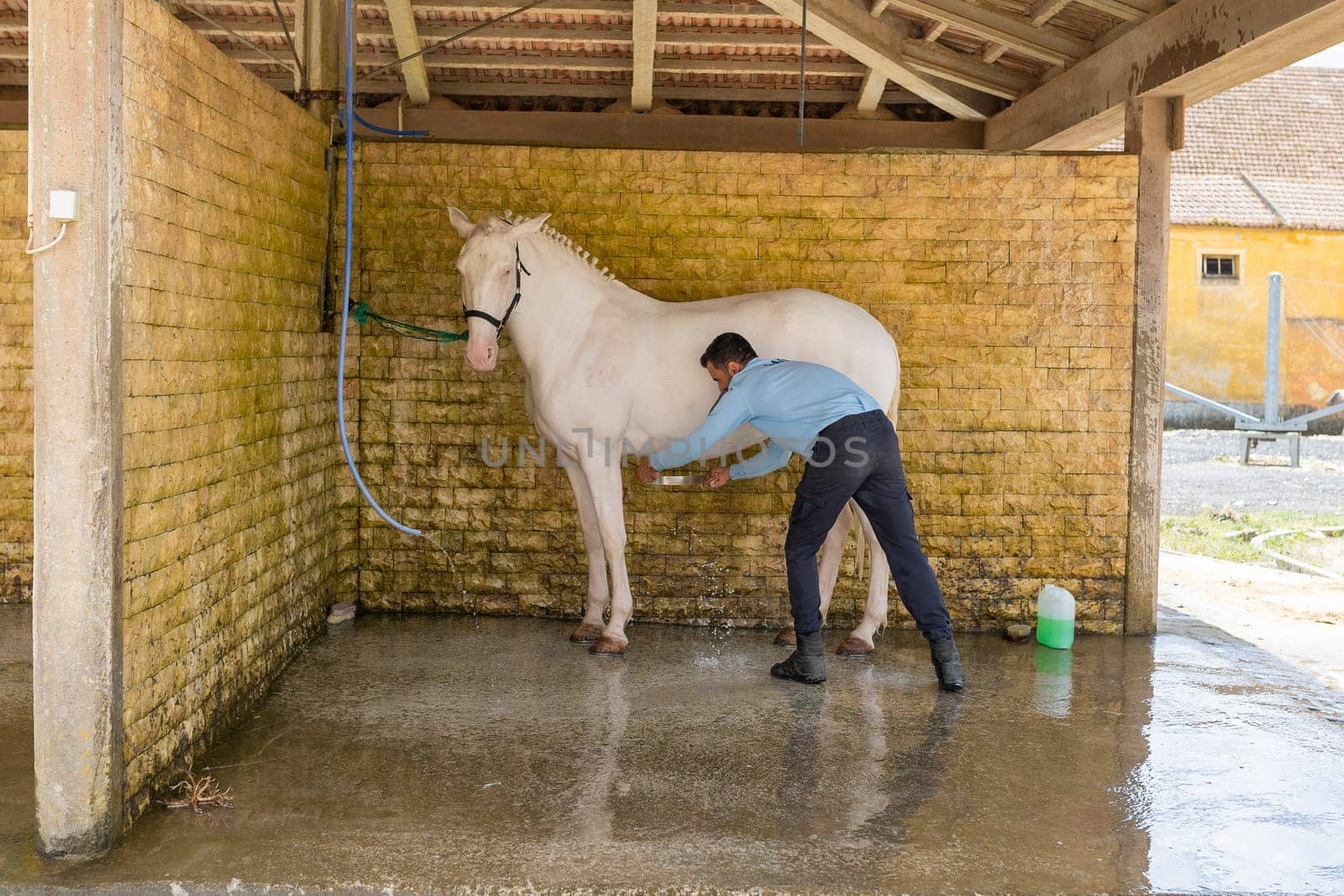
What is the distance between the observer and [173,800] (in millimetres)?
3646

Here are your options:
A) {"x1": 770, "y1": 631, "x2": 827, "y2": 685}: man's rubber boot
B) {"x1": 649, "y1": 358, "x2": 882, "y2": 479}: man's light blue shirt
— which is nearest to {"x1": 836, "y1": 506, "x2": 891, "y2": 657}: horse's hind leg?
{"x1": 770, "y1": 631, "x2": 827, "y2": 685}: man's rubber boot

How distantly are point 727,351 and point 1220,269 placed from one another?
18.5m

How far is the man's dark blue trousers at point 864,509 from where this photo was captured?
4.77 metres

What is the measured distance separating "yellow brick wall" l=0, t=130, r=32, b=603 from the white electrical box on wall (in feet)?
11.9

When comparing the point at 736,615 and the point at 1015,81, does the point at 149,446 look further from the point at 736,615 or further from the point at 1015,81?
the point at 1015,81

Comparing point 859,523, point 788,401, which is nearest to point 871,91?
point 859,523

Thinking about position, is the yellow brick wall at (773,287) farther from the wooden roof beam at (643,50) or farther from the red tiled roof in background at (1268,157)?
the red tiled roof in background at (1268,157)

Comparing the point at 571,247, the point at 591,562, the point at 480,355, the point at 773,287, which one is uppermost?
the point at 571,247

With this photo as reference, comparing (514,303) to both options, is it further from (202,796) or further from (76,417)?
(202,796)

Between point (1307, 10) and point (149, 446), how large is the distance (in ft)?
14.5

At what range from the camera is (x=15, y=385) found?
20.9 ft

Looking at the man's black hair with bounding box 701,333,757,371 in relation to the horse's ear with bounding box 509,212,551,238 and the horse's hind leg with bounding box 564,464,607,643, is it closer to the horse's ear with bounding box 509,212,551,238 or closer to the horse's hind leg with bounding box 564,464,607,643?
the horse's ear with bounding box 509,212,551,238

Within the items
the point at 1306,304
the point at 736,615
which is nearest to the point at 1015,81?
the point at 736,615

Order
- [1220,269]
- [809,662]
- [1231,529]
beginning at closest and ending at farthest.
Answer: [809,662], [1231,529], [1220,269]
